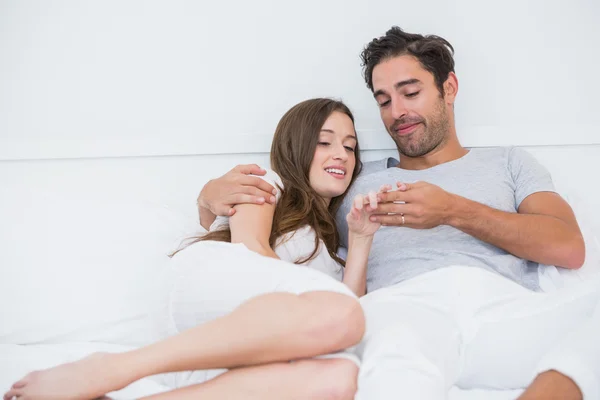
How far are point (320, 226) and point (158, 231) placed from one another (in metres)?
0.45

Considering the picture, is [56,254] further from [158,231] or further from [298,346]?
[298,346]

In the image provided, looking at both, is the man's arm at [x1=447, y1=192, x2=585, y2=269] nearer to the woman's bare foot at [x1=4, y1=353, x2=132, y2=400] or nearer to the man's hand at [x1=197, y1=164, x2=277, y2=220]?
the man's hand at [x1=197, y1=164, x2=277, y2=220]

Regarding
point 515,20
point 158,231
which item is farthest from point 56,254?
point 515,20

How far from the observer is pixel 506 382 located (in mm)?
1021

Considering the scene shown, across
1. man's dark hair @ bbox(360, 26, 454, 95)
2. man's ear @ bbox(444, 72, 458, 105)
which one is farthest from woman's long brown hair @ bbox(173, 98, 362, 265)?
man's ear @ bbox(444, 72, 458, 105)

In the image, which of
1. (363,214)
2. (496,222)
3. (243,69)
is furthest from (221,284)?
(243,69)

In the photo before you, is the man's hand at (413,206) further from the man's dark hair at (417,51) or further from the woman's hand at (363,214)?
the man's dark hair at (417,51)

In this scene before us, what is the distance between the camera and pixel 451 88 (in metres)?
1.74

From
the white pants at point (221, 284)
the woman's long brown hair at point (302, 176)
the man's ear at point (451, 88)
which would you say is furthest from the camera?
the man's ear at point (451, 88)

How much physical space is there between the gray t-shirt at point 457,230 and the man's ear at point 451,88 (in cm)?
21

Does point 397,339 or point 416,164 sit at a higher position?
point 416,164

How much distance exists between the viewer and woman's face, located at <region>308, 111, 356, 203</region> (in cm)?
150

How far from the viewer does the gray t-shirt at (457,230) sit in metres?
1.33

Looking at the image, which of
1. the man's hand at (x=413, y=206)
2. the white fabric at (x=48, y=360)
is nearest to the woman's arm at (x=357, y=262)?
the man's hand at (x=413, y=206)
